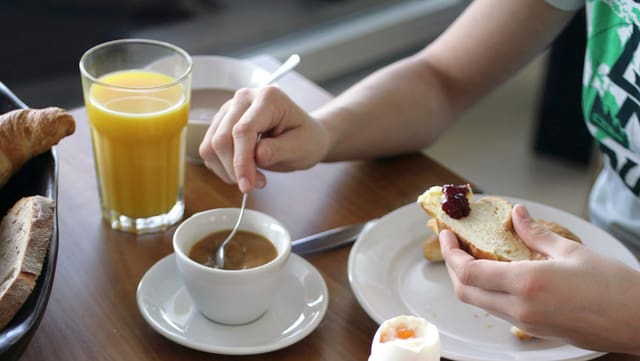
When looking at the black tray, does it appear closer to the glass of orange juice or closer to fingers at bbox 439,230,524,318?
the glass of orange juice

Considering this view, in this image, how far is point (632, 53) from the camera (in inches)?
46.1

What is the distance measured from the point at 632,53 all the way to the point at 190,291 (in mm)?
674

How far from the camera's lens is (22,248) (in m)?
0.85

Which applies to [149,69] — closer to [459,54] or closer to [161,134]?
[161,134]

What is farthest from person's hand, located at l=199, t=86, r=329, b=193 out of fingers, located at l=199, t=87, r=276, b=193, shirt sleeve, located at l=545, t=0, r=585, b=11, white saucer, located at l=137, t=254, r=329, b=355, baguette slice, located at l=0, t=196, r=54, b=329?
shirt sleeve, located at l=545, t=0, r=585, b=11

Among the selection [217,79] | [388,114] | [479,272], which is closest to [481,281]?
[479,272]

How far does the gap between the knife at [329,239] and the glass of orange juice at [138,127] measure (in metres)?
0.18

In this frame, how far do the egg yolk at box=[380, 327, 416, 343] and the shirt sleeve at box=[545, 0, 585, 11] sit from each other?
692 mm

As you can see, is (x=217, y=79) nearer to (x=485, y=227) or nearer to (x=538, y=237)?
(x=485, y=227)

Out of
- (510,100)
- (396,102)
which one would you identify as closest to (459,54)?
(396,102)

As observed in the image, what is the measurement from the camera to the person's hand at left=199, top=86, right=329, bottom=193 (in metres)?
1.05

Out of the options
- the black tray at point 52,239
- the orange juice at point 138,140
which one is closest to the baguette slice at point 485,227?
the orange juice at point 138,140

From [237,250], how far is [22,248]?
0.77 feet

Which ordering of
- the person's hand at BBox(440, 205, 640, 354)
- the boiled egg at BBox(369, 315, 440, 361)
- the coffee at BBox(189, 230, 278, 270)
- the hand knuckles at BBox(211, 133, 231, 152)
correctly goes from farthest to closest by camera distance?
the hand knuckles at BBox(211, 133, 231, 152) → the coffee at BBox(189, 230, 278, 270) → the person's hand at BBox(440, 205, 640, 354) → the boiled egg at BBox(369, 315, 440, 361)
